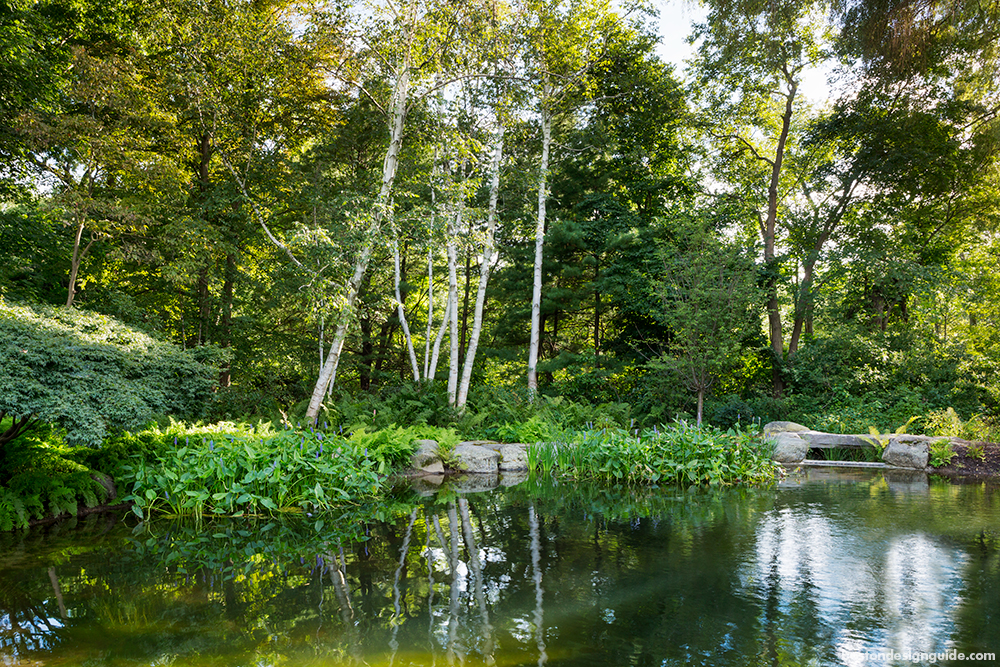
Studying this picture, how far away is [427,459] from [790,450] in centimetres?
609

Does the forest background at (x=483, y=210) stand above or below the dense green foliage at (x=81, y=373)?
above

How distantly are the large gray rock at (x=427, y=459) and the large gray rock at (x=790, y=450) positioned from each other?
557cm

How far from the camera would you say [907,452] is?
916cm

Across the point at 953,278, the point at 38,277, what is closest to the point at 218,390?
the point at 38,277

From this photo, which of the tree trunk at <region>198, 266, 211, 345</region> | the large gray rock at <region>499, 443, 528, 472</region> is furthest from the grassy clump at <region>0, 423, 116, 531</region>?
the tree trunk at <region>198, 266, 211, 345</region>

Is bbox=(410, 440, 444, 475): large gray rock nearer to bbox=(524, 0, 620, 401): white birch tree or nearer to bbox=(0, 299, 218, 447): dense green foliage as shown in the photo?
bbox=(0, 299, 218, 447): dense green foliage

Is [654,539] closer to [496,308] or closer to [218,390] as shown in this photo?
[218,390]

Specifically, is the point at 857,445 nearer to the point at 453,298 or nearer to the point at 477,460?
the point at 477,460

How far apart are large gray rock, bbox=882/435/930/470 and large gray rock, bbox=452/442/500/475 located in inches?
258

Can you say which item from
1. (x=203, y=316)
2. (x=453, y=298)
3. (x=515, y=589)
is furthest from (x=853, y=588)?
(x=203, y=316)

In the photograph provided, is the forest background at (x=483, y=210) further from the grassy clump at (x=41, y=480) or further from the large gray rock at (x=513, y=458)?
the large gray rock at (x=513, y=458)

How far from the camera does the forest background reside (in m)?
8.52

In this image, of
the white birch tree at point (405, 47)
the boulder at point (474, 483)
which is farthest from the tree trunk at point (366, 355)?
the boulder at point (474, 483)

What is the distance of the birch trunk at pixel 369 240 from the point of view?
8492 millimetres
